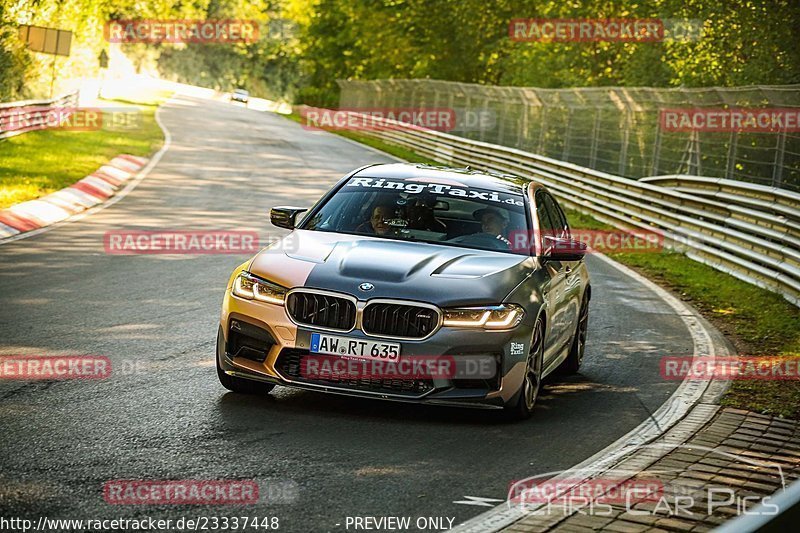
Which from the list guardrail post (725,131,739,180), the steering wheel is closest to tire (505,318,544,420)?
the steering wheel

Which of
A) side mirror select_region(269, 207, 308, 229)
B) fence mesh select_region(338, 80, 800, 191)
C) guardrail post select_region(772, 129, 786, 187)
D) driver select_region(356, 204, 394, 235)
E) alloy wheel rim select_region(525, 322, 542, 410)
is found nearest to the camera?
alloy wheel rim select_region(525, 322, 542, 410)

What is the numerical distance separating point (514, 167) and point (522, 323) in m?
22.4

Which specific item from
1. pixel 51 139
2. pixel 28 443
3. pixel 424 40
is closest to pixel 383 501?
pixel 28 443

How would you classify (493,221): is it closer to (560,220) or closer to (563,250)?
(563,250)

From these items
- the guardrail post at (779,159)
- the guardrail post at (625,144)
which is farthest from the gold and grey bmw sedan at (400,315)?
the guardrail post at (625,144)

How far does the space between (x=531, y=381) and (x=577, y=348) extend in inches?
75.3

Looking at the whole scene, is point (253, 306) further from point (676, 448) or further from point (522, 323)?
point (676, 448)

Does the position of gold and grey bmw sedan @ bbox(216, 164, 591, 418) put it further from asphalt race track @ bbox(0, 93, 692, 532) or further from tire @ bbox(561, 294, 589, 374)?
tire @ bbox(561, 294, 589, 374)

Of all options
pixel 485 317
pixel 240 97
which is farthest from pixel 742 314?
pixel 240 97

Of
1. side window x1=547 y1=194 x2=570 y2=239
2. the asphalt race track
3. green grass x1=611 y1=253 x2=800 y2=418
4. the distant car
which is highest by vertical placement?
the distant car

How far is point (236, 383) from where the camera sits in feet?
25.8

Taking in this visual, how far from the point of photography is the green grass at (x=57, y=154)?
20.8m

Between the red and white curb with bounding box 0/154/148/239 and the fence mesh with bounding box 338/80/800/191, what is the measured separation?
1014cm

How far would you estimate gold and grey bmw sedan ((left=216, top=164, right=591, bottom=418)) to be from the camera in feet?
24.1
